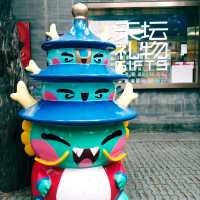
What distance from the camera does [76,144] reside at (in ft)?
13.0

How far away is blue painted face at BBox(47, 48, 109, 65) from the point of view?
417 centimetres

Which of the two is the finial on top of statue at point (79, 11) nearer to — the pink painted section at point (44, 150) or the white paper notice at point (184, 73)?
the pink painted section at point (44, 150)

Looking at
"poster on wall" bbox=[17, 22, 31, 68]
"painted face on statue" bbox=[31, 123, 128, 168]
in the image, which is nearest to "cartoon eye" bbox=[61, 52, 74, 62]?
"painted face on statue" bbox=[31, 123, 128, 168]

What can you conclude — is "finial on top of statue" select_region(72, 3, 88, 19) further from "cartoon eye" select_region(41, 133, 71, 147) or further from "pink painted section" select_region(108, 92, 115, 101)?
"cartoon eye" select_region(41, 133, 71, 147)

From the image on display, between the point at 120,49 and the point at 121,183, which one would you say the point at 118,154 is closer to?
the point at 121,183

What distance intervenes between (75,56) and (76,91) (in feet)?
1.30

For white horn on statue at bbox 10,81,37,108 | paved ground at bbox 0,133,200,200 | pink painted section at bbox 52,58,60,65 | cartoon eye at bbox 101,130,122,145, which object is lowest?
paved ground at bbox 0,133,200,200

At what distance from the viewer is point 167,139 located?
342 inches

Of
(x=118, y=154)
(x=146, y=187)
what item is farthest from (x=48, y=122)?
(x=146, y=187)

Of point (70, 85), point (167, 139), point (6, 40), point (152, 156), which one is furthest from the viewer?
point (167, 139)

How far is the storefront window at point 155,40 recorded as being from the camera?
30.4ft

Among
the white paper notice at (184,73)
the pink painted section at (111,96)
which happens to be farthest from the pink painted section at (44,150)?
the white paper notice at (184,73)

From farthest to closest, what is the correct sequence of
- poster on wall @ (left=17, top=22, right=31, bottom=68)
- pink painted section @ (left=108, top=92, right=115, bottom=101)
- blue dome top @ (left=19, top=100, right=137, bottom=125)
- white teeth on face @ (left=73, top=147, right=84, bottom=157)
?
poster on wall @ (left=17, top=22, right=31, bottom=68)
pink painted section @ (left=108, top=92, right=115, bottom=101)
white teeth on face @ (left=73, top=147, right=84, bottom=157)
blue dome top @ (left=19, top=100, right=137, bottom=125)

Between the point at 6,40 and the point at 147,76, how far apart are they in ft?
16.9
